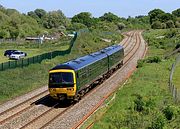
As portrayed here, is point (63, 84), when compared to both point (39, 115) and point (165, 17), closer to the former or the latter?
point (39, 115)

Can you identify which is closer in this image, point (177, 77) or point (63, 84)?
point (63, 84)

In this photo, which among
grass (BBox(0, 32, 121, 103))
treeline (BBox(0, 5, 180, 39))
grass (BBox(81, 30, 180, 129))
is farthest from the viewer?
treeline (BBox(0, 5, 180, 39))

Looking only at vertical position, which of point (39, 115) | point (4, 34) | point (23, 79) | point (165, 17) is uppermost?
point (165, 17)

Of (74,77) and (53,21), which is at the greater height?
(74,77)

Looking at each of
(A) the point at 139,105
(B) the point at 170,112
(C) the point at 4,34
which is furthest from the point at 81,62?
(C) the point at 4,34

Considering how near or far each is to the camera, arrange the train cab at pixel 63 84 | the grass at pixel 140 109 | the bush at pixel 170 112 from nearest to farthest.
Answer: the grass at pixel 140 109, the bush at pixel 170 112, the train cab at pixel 63 84

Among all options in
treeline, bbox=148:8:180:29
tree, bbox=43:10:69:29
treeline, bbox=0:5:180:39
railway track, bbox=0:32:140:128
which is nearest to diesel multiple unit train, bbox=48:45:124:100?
railway track, bbox=0:32:140:128

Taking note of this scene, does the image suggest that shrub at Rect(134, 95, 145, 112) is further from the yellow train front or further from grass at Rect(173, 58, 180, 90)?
grass at Rect(173, 58, 180, 90)

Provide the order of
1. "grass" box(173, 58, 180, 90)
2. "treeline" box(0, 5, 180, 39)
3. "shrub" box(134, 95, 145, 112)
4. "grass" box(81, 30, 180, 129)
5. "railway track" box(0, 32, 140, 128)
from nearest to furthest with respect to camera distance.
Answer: "grass" box(81, 30, 180, 129) < "railway track" box(0, 32, 140, 128) < "shrub" box(134, 95, 145, 112) < "grass" box(173, 58, 180, 90) < "treeline" box(0, 5, 180, 39)

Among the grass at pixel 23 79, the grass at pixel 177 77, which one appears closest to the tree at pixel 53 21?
the grass at pixel 177 77

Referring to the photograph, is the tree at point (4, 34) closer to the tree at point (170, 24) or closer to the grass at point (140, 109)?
the tree at point (170, 24)

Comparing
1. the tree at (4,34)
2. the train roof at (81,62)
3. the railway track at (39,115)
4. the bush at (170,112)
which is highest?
the train roof at (81,62)

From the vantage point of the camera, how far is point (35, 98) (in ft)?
107

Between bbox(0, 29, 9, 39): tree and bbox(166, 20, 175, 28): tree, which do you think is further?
bbox(166, 20, 175, 28): tree
